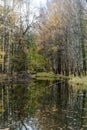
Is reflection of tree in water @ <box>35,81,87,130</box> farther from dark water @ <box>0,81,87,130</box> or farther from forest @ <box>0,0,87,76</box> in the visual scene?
forest @ <box>0,0,87,76</box>

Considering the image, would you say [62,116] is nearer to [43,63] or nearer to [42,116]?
[42,116]

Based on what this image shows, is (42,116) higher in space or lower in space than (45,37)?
lower

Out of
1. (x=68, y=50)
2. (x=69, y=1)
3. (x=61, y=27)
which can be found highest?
(x=69, y=1)

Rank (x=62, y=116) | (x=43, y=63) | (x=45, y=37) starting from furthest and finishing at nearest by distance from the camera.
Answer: (x=43, y=63), (x=45, y=37), (x=62, y=116)

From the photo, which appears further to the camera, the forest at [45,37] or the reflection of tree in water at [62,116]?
the forest at [45,37]

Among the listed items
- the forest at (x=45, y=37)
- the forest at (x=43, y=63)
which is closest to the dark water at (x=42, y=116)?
the forest at (x=43, y=63)

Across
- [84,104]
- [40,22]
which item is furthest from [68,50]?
[84,104]

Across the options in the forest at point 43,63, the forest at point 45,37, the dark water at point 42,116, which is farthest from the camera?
the forest at point 45,37

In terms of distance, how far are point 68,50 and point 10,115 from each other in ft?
114

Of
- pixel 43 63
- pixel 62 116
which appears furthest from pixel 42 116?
pixel 43 63

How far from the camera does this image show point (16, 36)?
43906mm

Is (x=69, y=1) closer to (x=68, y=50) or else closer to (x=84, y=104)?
(x=68, y=50)

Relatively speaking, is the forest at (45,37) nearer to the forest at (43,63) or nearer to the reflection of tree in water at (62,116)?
the forest at (43,63)

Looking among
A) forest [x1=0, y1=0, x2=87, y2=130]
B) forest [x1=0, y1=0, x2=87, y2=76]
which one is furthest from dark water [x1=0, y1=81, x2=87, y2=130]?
forest [x1=0, y1=0, x2=87, y2=76]
